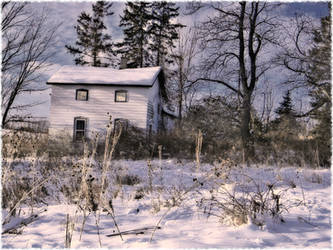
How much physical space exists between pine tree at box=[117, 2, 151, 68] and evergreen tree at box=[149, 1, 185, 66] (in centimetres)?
71

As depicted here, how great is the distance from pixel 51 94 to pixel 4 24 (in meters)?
11.5

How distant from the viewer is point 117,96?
18031 millimetres

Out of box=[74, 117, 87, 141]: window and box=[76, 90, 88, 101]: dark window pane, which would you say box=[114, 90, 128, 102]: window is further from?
box=[74, 117, 87, 141]: window

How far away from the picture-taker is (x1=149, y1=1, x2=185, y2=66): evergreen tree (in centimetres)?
2588

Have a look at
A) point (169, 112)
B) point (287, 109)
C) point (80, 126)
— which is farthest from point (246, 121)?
point (169, 112)

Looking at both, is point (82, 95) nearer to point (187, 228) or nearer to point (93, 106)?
point (93, 106)

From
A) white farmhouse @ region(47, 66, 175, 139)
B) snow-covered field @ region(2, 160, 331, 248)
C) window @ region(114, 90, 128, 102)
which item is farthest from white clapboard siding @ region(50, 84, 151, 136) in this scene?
snow-covered field @ region(2, 160, 331, 248)

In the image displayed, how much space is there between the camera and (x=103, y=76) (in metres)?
18.6

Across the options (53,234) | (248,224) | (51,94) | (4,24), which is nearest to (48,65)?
(4,24)

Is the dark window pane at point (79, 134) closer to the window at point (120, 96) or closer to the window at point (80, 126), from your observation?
the window at point (80, 126)

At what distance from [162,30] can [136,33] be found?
103 inches

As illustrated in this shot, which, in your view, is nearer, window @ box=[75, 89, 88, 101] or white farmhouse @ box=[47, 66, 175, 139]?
white farmhouse @ box=[47, 66, 175, 139]

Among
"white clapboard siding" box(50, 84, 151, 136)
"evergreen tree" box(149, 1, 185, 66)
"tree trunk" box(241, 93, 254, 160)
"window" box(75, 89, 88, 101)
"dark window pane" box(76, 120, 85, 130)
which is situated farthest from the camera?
"evergreen tree" box(149, 1, 185, 66)

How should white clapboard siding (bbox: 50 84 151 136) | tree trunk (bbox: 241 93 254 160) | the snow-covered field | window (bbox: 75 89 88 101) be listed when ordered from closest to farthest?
the snow-covered field → tree trunk (bbox: 241 93 254 160) → white clapboard siding (bbox: 50 84 151 136) → window (bbox: 75 89 88 101)
